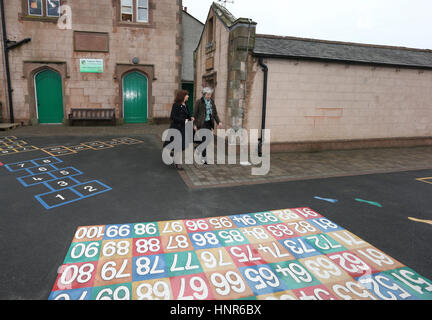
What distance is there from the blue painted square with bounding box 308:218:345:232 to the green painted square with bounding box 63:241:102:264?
3.29 metres

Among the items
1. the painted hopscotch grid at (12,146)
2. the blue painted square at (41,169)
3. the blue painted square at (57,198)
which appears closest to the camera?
the blue painted square at (57,198)

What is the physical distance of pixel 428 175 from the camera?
7770mm

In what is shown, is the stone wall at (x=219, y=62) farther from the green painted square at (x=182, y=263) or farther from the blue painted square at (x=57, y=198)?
the green painted square at (x=182, y=263)

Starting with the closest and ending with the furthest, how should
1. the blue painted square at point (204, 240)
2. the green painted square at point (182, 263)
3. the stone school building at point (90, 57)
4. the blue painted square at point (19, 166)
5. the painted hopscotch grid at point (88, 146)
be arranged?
the green painted square at point (182, 263), the blue painted square at point (204, 240), the blue painted square at point (19, 166), the painted hopscotch grid at point (88, 146), the stone school building at point (90, 57)

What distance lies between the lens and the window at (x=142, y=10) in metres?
15.1

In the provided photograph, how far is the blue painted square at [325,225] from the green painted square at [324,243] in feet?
0.72

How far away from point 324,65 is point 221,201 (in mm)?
6968

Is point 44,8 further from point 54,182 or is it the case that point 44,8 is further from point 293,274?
point 293,274

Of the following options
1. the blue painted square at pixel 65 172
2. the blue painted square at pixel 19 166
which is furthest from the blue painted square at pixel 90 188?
the blue painted square at pixel 19 166

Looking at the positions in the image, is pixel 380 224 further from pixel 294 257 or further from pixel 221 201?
pixel 221 201

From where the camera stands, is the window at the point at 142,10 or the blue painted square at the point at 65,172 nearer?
the blue painted square at the point at 65,172

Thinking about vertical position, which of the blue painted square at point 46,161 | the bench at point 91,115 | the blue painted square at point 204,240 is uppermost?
the bench at point 91,115

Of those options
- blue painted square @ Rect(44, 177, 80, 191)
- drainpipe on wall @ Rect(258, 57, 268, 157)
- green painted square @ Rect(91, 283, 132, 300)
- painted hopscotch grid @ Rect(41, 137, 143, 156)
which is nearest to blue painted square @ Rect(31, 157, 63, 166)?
painted hopscotch grid @ Rect(41, 137, 143, 156)

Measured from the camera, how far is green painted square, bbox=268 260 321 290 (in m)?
3.17
